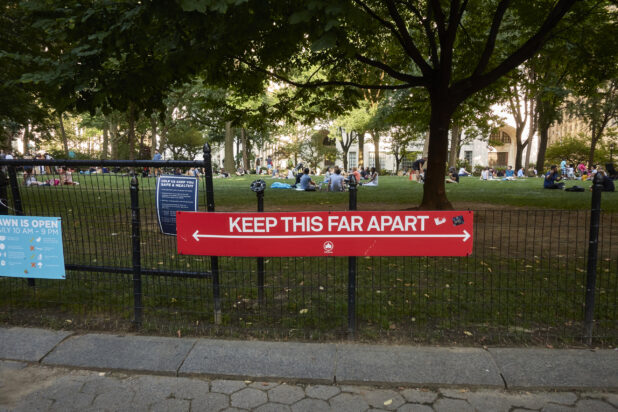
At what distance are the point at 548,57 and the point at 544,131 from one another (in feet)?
100

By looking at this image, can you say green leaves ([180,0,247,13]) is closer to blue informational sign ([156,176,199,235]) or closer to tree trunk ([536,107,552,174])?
blue informational sign ([156,176,199,235])

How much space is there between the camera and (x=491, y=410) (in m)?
3.03

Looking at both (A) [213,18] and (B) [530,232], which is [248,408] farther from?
(B) [530,232]

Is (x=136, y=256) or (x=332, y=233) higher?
(x=332, y=233)

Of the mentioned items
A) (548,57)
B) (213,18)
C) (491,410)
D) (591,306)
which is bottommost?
(491,410)

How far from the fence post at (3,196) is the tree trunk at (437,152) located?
8.83 m

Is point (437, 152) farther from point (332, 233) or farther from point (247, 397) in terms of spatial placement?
point (247, 397)

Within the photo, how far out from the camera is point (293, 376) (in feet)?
11.3

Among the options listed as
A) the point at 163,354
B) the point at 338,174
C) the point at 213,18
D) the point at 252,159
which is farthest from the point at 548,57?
the point at 252,159

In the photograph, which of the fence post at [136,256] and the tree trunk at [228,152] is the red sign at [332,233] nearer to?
the fence post at [136,256]

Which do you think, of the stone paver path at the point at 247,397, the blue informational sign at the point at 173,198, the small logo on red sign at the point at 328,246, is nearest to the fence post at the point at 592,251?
the stone paver path at the point at 247,397

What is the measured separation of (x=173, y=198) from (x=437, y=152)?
841cm

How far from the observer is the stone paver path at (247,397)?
308 centimetres

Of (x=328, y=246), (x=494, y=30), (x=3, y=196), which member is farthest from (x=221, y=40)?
(x=494, y=30)
